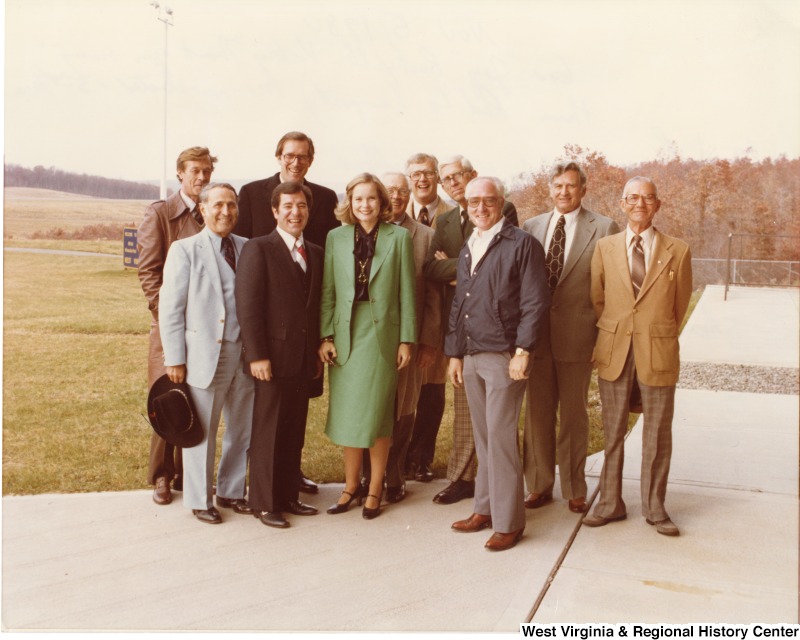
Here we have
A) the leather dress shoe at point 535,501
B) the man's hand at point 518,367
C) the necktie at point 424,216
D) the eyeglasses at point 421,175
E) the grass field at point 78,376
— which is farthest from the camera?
the grass field at point 78,376

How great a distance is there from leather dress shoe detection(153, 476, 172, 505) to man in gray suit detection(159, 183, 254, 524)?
12.0 inches

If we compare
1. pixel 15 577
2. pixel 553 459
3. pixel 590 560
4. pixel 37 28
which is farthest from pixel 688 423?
pixel 37 28

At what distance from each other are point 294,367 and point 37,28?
261 cm

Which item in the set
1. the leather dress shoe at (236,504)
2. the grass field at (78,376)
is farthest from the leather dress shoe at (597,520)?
the leather dress shoe at (236,504)

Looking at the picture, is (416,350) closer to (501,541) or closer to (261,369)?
(261,369)

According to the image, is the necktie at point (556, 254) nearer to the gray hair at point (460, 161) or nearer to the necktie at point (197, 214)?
the gray hair at point (460, 161)

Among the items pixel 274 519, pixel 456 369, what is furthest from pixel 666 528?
pixel 274 519

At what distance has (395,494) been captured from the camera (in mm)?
4188

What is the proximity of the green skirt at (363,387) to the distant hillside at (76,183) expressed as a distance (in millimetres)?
3779

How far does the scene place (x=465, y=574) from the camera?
332cm

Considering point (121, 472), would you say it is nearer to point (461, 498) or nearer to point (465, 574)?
point (461, 498)

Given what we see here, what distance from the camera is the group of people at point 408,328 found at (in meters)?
3.57

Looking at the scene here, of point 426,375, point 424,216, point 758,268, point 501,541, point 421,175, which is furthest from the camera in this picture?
point 758,268

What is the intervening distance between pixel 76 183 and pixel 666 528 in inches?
222
